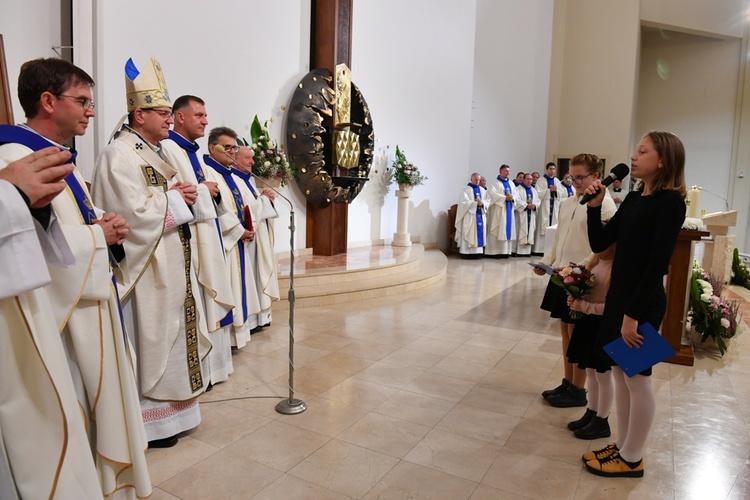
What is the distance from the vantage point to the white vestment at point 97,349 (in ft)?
5.87

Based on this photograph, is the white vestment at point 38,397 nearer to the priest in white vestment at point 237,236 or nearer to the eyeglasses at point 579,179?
the priest in white vestment at point 237,236

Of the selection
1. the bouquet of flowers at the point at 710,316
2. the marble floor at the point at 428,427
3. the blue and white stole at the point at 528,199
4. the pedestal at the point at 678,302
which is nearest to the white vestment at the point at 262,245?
the marble floor at the point at 428,427

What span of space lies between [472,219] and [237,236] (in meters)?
7.29

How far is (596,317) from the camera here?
9.86 ft

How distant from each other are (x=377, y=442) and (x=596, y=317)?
136cm

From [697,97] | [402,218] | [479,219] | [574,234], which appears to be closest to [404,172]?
[402,218]

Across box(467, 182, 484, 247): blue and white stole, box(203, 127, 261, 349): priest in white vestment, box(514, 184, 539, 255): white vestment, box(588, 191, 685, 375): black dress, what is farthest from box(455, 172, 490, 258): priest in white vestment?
box(588, 191, 685, 375): black dress

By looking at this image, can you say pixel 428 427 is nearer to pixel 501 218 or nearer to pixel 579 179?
pixel 579 179

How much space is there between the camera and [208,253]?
10.9ft

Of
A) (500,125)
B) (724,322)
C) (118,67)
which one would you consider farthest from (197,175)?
(500,125)

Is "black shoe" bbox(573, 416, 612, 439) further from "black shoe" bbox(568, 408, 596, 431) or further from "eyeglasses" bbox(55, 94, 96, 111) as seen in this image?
"eyeglasses" bbox(55, 94, 96, 111)

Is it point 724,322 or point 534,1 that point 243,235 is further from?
point 534,1

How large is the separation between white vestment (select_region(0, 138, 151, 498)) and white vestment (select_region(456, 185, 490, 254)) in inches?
361

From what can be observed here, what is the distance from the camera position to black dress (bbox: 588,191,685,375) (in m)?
2.30
